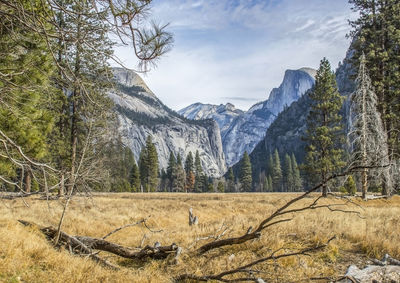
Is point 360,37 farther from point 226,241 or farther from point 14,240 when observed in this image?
point 14,240

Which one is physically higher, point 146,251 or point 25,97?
point 25,97

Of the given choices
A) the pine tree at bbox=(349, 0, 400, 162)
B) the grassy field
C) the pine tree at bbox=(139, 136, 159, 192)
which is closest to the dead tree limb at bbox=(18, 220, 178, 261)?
the grassy field

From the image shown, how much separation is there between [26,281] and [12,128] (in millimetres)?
5494

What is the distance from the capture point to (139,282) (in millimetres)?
4098

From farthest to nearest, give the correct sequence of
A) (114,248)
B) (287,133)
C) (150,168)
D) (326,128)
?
(287,133) < (150,168) < (326,128) < (114,248)

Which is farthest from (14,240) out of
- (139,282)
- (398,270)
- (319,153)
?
(319,153)

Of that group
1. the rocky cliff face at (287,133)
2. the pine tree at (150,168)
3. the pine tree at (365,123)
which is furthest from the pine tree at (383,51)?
the rocky cliff face at (287,133)

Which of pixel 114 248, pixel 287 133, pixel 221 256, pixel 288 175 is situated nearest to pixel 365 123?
pixel 221 256

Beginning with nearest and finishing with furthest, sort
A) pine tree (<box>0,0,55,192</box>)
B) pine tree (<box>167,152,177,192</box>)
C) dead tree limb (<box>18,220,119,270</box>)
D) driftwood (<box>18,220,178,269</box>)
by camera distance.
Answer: dead tree limb (<box>18,220,119,270</box>) → driftwood (<box>18,220,178,269</box>) → pine tree (<box>0,0,55,192</box>) → pine tree (<box>167,152,177,192</box>)

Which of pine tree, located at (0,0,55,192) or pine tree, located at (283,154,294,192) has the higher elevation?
pine tree, located at (0,0,55,192)

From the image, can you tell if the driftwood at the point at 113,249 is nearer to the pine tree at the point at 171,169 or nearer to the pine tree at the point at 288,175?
the pine tree at the point at 171,169

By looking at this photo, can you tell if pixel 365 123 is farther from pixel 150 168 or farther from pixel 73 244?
pixel 150 168

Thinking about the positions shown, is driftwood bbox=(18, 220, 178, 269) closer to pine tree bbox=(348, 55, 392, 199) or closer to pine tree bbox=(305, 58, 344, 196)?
pine tree bbox=(348, 55, 392, 199)

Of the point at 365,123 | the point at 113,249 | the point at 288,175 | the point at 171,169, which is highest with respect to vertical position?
the point at 365,123
